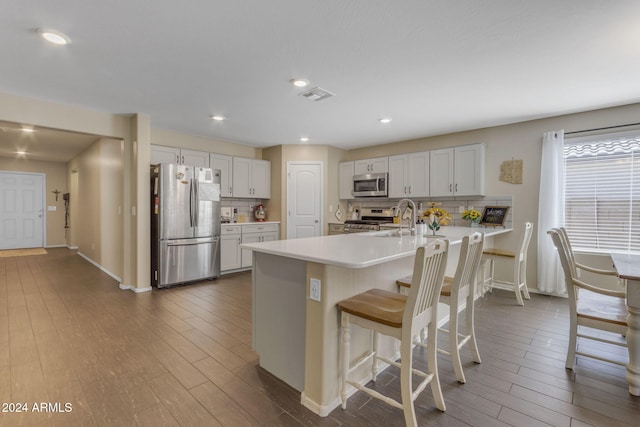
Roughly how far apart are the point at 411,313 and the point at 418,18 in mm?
1855

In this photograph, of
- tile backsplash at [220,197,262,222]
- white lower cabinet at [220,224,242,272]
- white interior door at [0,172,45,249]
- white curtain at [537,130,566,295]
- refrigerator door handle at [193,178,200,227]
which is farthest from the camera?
white interior door at [0,172,45,249]

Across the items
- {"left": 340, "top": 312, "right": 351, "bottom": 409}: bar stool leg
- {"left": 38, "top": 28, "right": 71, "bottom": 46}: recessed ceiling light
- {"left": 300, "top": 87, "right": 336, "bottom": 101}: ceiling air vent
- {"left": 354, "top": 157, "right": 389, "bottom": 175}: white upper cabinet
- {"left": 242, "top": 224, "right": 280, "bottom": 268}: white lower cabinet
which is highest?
{"left": 300, "top": 87, "right": 336, "bottom": 101}: ceiling air vent

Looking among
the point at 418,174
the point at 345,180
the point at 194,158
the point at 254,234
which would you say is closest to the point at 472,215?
the point at 418,174

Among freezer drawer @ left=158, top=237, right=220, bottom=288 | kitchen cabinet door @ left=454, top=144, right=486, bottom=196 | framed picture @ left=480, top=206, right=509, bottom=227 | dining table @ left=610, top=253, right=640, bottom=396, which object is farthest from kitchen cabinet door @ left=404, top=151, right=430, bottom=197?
freezer drawer @ left=158, top=237, right=220, bottom=288

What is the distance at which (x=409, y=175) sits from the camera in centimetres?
516

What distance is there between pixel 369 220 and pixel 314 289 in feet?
14.2

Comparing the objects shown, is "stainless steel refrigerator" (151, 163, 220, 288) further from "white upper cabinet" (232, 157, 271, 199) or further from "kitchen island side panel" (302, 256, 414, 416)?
"kitchen island side panel" (302, 256, 414, 416)

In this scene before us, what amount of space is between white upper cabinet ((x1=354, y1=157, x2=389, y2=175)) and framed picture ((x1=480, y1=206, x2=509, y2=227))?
178 cm

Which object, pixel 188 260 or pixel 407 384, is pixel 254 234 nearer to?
pixel 188 260

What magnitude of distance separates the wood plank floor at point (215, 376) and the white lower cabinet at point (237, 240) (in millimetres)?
1678

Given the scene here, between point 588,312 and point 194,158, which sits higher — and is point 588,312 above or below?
below

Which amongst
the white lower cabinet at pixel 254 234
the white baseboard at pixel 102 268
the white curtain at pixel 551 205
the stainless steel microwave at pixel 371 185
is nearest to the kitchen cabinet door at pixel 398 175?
the stainless steel microwave at pixel 371 185

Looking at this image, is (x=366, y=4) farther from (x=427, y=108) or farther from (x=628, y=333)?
(x=628, y=333)

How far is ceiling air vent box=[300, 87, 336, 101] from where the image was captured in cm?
317
